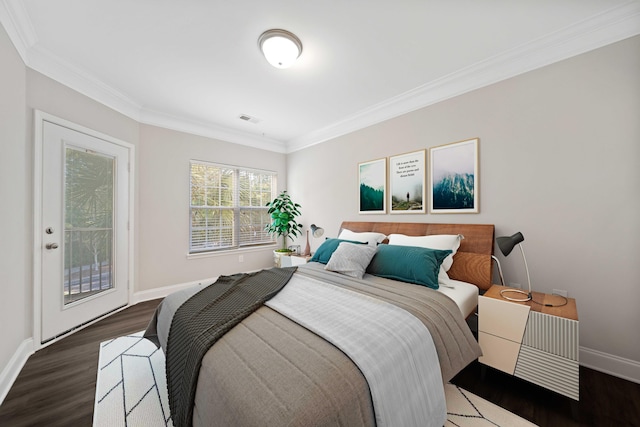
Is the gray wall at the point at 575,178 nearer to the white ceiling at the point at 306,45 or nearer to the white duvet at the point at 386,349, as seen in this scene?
the white ceiling at the point at 306,45

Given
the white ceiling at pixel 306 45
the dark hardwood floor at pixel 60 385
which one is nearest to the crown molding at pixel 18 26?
the white ceiling at pixel 306 45

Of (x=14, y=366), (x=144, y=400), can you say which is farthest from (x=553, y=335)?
(x=14, y=366)

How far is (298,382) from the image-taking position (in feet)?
3.13

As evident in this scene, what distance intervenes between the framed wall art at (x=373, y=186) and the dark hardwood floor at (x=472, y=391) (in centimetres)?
204

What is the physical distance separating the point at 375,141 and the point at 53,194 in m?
3.67

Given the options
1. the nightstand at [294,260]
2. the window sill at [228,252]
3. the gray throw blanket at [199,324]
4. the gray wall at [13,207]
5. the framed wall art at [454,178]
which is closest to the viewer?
the gray throw blanket at [199,324]

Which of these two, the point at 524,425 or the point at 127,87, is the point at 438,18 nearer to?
the point at 524,425

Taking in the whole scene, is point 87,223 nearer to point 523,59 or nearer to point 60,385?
point 60,385

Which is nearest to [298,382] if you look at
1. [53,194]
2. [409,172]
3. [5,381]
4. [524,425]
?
[524,425]

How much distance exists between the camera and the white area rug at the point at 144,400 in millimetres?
1527

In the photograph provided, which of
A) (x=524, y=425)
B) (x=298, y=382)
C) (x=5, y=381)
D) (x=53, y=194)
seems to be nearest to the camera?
(x=298, y=382)

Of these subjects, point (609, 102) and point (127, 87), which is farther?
point (127, 87)

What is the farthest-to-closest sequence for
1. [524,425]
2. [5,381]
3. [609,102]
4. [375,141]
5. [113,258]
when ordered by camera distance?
[375,141]
[113,258]
[609,102]
[5,381]
[524,425]

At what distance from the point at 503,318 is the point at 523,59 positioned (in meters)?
2.28
